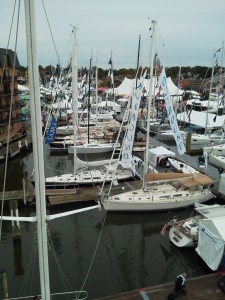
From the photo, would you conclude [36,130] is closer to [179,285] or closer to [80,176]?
[179,285]

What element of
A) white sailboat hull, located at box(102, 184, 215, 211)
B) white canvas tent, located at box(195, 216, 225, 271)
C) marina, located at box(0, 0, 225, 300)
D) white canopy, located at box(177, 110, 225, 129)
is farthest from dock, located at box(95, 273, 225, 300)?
white canopy, located at box(177, 110, 225, 129)

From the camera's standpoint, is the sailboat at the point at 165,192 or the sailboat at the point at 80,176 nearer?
the sailboat at the point at 165,192

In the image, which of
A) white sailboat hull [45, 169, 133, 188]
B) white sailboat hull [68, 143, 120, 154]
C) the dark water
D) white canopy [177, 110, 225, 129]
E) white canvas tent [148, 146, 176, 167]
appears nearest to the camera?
the dark water

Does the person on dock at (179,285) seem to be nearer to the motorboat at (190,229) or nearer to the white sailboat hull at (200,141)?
the motorboat at (190,229)

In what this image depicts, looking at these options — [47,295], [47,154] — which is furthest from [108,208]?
[47,154]

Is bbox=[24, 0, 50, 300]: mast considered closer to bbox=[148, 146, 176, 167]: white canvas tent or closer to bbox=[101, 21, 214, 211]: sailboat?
bbox=[101, 21, 214, 211]: sailboat

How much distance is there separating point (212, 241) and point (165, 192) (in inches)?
342

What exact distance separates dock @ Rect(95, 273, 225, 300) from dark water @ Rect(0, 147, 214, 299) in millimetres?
3548

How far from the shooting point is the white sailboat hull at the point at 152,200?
2528 cm

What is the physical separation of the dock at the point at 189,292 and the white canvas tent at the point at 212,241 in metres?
2.38

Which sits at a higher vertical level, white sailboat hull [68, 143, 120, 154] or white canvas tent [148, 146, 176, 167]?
white canvas tent [148, 146, 176, 167]

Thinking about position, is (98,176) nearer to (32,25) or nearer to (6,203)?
(6,203)

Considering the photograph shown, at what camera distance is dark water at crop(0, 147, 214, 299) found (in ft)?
60.4

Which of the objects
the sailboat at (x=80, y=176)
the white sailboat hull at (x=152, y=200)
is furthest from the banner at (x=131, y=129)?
the sailboat at (x=80, y=176)
